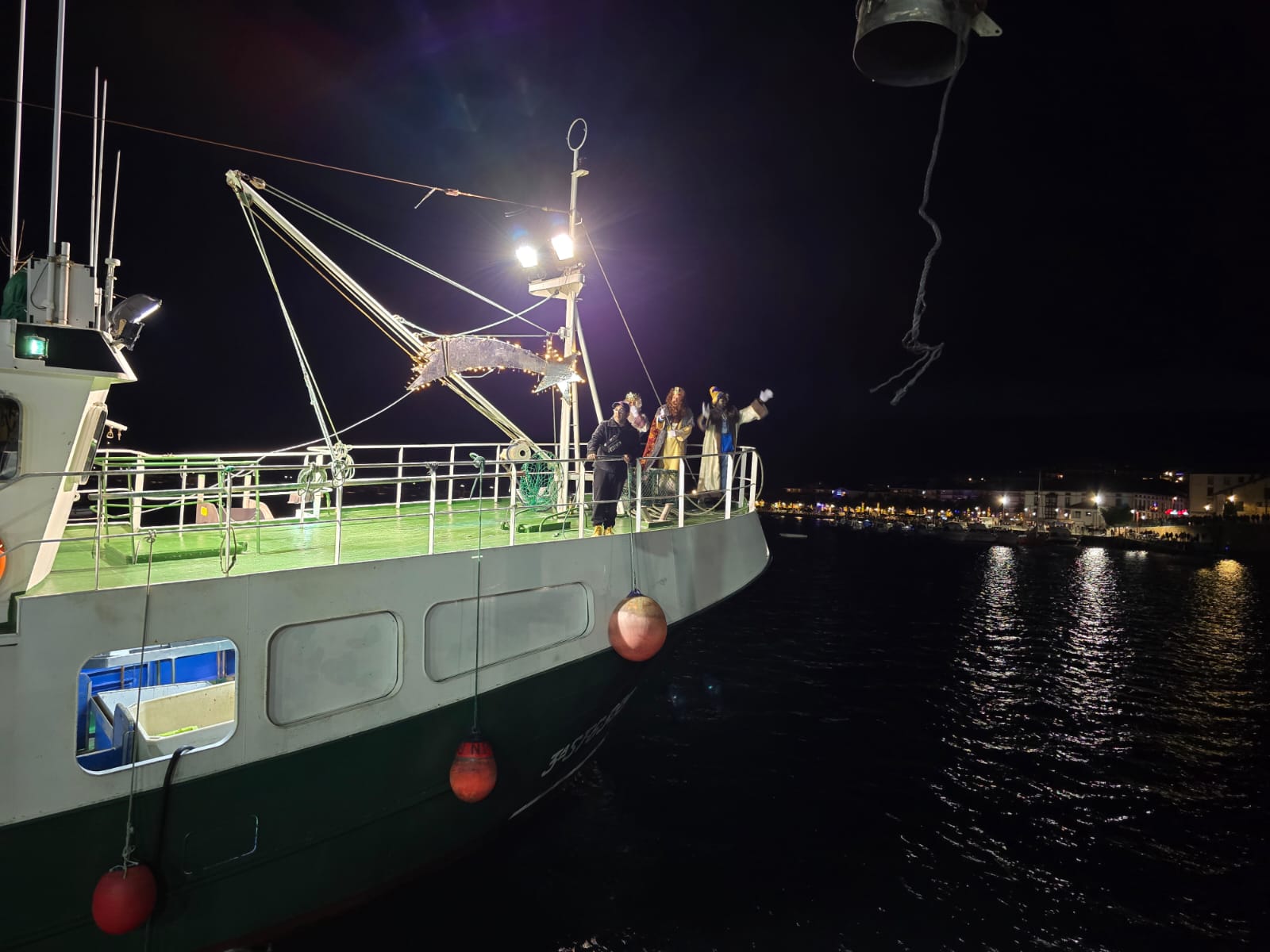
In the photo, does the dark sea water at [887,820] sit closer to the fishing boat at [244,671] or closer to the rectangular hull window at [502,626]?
the fishing boat at [244,671]

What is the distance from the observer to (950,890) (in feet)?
28.8

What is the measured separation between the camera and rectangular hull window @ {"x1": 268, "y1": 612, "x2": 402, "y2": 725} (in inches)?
225

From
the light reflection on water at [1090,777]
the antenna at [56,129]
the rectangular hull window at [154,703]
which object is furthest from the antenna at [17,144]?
the light reflection on water at [1090,777]

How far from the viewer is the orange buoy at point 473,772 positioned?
6496 mm

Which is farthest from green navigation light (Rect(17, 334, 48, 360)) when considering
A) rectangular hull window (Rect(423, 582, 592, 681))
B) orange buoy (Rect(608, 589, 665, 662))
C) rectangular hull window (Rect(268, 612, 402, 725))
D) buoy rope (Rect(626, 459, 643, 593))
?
orange buoy (Rect(608, 589, 665, 662))

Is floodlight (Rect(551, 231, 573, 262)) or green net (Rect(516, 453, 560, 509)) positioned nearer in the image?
green net (Rect(516, 453, 560, 509))

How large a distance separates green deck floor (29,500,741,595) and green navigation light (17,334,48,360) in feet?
4.80

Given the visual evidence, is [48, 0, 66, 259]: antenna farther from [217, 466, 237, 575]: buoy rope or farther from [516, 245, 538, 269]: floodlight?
[516, 245, 538, 269]: floodlight

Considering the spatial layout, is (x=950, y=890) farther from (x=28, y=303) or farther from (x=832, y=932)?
(x=28, y=303)

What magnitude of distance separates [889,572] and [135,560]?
58005 mm

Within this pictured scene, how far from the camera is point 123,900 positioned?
187 inches

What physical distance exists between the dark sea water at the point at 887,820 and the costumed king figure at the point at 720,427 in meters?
2.50

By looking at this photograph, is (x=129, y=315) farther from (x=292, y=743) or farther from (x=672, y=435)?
(x=672, y=435)

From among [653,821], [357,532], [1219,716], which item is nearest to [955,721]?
[1219,716]
